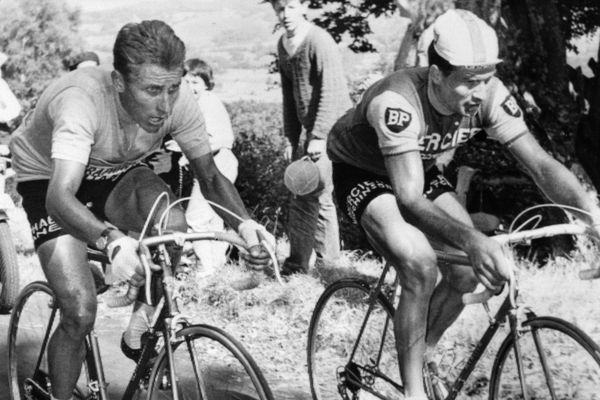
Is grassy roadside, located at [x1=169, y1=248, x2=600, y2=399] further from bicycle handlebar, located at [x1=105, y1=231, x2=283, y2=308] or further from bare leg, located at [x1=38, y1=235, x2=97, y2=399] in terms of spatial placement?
bicycle handlebar, located at [x1=105, y1=231, x2=283, y2=308]

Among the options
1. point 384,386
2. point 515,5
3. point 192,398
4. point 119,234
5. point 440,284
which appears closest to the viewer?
point 119,234

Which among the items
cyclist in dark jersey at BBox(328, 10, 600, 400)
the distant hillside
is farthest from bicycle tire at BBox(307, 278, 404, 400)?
the distant hillside

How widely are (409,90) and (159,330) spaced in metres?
1.54

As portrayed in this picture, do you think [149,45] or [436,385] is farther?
[436,385]

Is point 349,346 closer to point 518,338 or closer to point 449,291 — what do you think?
point 449,291

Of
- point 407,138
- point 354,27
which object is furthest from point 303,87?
point 354,27

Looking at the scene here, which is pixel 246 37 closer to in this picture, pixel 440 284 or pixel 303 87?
pixel 303 87

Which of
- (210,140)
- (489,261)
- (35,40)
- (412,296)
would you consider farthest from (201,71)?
(35,40)

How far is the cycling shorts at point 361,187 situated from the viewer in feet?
15.6

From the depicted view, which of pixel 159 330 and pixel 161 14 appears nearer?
pixel 159 330

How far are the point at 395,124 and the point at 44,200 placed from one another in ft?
5.30

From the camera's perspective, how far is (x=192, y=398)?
A: 12.8 ft

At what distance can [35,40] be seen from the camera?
26484 mm

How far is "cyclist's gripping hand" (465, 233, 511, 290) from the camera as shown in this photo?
3598 mm
